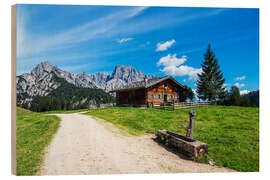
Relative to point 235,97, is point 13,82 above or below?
above

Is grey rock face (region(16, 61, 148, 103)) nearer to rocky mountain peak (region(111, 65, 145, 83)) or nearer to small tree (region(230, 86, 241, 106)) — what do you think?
rocky mountain peak (region(111, 65, 145, 83))

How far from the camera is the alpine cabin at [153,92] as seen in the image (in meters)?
15.4

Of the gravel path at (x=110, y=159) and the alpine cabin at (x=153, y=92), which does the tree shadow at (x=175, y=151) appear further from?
the alpine cabin at (x=153, y=92)

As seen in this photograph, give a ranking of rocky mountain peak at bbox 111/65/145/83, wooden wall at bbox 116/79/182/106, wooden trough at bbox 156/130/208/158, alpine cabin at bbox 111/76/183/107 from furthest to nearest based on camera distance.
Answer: wooden wall at bbox 116/79/182/106, alpine cabin at bbox 111/76/183/107, rocky mountain peak at bbox 111/65/145/83, wooden trough at bbox 156/130/208/158

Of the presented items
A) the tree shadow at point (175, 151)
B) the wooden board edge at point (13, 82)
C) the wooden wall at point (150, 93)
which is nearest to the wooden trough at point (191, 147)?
the tree shadow at point (175, 151)

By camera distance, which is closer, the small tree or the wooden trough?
the wooden trough

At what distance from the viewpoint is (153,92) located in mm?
15789

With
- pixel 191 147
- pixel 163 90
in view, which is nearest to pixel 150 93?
pixel 163 90

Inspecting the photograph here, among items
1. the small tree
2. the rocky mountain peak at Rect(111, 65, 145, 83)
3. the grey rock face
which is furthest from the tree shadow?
the grey rock face

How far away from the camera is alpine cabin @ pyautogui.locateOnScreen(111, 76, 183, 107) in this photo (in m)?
15.4

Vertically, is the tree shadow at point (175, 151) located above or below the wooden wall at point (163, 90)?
below

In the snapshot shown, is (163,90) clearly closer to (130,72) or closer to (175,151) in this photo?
(175,151)
